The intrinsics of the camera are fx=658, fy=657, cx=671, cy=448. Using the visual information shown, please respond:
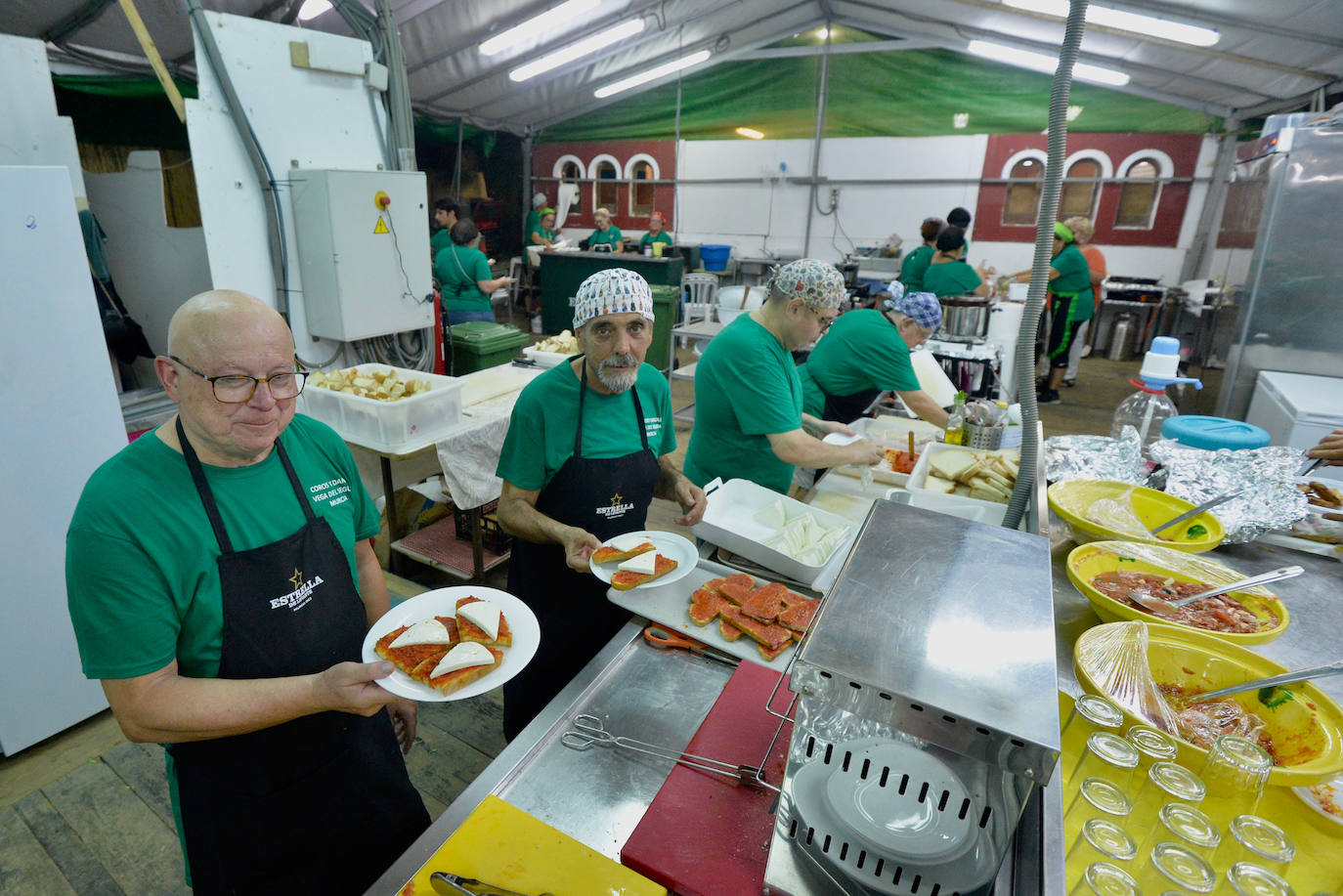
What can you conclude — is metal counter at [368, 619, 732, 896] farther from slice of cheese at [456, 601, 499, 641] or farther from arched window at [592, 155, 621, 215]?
arched window at [592, 155, 621, 215]

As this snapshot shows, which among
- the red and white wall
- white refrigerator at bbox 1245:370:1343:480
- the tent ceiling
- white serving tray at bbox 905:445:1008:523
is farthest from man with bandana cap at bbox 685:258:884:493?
the red and white wall

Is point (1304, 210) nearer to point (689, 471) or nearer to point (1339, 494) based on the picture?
point (1339, 494)

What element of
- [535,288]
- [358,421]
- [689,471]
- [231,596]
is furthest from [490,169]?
[231,596]

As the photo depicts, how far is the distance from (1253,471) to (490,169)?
1328cm

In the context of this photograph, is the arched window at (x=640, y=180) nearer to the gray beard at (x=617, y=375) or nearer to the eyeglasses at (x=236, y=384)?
the gray beard at (x=617, y=375)

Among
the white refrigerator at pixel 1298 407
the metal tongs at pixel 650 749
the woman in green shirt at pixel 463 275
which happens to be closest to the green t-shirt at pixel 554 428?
the metal tongs at pixel 650 749

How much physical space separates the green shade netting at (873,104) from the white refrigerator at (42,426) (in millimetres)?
11754

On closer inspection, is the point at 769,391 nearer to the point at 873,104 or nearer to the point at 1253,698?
the point at 1253,698

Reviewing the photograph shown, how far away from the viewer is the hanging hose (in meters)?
1.12

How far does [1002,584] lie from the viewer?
41.2 inches

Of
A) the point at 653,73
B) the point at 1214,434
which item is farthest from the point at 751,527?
the point at 653,73

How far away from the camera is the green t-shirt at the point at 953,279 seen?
6418 mm

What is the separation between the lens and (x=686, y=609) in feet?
6.07

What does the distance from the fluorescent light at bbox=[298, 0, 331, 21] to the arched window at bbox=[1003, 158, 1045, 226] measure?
395 inches
